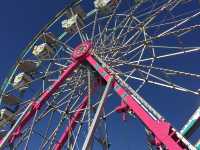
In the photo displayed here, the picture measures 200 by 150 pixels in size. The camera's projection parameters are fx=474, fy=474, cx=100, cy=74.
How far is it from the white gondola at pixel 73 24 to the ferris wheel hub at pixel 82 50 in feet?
8.97

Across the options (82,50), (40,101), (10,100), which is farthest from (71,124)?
(10,100)

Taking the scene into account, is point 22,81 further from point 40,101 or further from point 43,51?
point 40,101

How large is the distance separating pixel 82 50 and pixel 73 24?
3.57 metres

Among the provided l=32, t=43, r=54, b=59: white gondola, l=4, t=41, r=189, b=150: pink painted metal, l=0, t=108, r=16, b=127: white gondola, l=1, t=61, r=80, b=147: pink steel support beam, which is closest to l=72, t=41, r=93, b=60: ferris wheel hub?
l=4, t=41, r=189, b=150: pink painted metal

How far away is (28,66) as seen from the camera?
21.1 metres

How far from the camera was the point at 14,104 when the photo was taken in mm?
20922

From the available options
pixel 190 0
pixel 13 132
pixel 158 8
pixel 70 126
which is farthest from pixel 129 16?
pixel 13 132

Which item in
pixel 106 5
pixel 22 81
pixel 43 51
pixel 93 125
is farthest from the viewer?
pixel 22 81

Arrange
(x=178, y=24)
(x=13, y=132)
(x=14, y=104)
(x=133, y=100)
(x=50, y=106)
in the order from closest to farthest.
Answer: (x=133, y=100) → (x=178, y=24) → (x=13, y=132) → (x=50, y=106) → (x=14, y=104)

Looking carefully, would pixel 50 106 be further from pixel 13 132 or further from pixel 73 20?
pixel 73 20

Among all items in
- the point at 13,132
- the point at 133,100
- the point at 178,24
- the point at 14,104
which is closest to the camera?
the point at 133,100

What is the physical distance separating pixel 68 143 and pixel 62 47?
180 inches

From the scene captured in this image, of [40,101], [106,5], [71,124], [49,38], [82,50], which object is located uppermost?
[49,38]

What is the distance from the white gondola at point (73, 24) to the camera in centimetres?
1992
